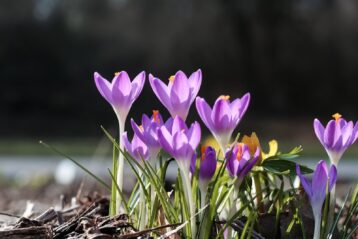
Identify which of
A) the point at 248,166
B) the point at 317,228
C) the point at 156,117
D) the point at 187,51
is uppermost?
the point at 187,51

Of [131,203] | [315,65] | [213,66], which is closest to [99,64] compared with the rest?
[213,66]

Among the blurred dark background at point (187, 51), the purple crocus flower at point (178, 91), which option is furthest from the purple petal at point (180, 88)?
the blurred dark background at point (187, 51)

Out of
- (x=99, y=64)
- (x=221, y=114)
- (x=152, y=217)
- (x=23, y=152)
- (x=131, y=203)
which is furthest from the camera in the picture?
(x=99, y=64)

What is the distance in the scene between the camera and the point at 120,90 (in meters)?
1.44

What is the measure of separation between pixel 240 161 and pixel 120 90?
11.2 inches

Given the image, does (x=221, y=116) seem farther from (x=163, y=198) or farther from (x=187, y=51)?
(x=187, y=51)

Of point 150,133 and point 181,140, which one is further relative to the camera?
point 150,133

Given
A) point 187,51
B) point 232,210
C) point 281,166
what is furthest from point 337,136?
point 187,51

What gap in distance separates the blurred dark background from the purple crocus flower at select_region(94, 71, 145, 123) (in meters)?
21.6

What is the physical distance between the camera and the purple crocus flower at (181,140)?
127 cm

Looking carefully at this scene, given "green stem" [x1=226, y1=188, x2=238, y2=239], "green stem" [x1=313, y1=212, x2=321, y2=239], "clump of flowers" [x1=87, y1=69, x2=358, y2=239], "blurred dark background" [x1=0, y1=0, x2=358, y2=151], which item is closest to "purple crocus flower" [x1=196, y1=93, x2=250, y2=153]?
"clump of flowers" [x1=87, y1=69, x2=358, y2=239]

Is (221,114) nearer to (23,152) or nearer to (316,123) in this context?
(316,123)

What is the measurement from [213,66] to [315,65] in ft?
11.9

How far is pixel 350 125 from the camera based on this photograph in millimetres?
1385
